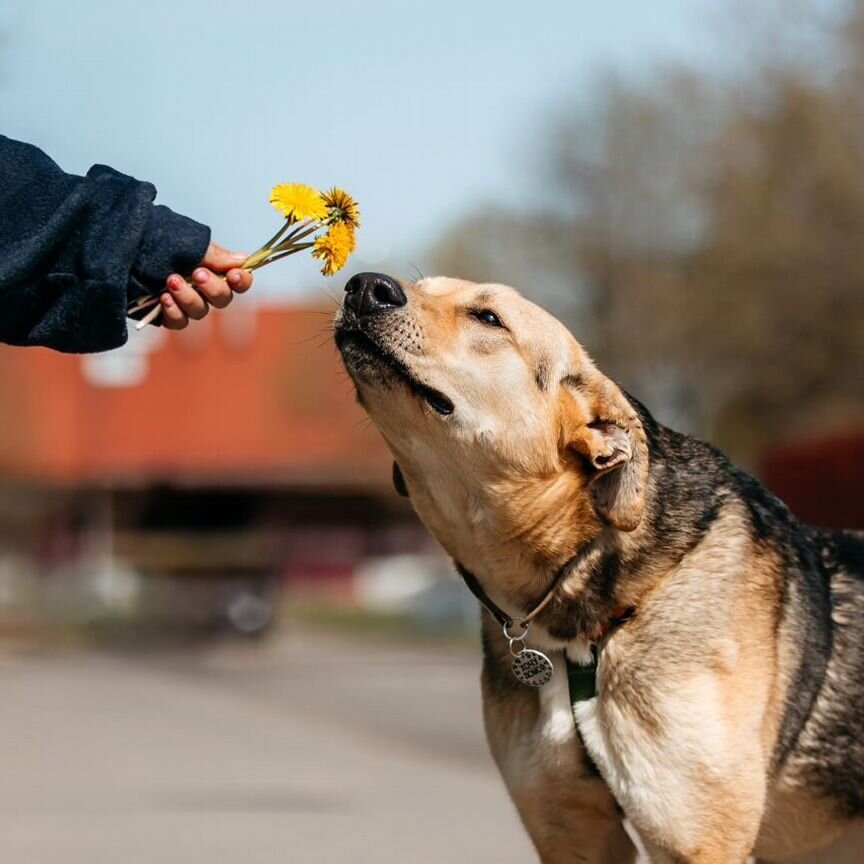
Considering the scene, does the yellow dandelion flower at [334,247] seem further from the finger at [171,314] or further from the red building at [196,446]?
the red building at [196,446]

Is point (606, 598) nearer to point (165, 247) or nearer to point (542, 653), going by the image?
point (542, 653)

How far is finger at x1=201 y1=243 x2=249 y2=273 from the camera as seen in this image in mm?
4746

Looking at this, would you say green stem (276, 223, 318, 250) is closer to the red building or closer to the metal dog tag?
the metal dog tag

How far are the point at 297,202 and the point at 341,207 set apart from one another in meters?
0.15

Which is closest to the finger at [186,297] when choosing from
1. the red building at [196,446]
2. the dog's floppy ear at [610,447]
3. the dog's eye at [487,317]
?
the dog's eye at [487,317]

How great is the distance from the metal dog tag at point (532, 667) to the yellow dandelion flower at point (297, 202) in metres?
1.52

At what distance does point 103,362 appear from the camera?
163 feet

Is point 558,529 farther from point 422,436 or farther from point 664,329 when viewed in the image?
point 664,329

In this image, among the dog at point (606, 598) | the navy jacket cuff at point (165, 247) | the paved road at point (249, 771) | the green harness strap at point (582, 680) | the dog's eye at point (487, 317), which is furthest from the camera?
the paved road at point (249, 771)

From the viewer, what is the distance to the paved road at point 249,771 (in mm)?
9477

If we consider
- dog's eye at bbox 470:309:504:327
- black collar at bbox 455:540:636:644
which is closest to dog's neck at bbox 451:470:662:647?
black collar at bbox 455:540:636:644

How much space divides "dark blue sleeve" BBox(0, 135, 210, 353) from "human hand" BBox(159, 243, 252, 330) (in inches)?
2.0

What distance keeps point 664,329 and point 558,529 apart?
28971 mm

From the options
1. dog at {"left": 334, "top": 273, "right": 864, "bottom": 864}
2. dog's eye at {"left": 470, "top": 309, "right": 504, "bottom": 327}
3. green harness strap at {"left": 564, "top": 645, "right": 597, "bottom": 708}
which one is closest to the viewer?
dog at {"left": 334, "top": 273, "right": 864, "bottom": 864}
